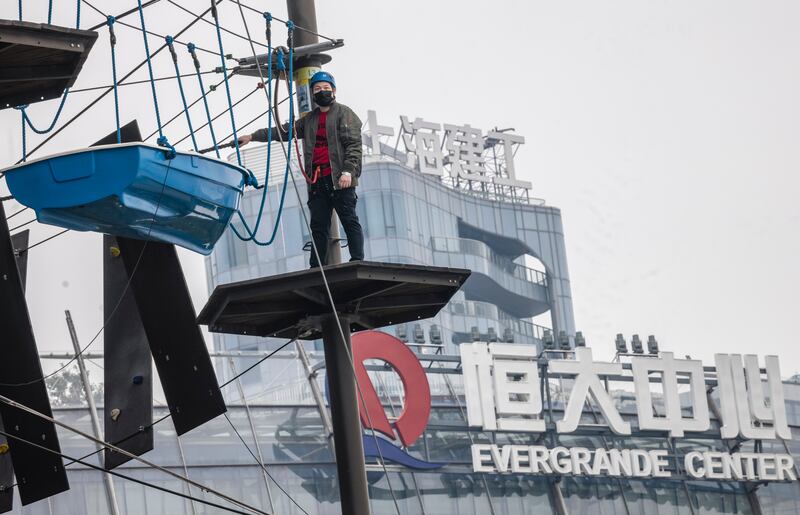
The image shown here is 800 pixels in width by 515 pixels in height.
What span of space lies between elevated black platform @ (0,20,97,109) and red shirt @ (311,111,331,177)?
2.33m

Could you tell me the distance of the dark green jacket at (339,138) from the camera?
14.7m

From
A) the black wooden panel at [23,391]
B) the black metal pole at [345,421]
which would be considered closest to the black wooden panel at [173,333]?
the black wooden panel at [23,391]

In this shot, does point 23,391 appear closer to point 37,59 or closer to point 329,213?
point 329,213

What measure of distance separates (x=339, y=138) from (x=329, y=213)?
79cm

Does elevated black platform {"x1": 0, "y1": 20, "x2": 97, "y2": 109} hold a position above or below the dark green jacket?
above

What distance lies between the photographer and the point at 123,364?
1714 centimetres

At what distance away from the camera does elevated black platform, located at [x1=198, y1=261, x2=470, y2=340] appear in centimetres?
1419

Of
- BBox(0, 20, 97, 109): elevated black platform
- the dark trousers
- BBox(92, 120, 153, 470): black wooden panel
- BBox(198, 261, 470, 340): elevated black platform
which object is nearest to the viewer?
BBox(0, 20, 97, 109): elevated black platform

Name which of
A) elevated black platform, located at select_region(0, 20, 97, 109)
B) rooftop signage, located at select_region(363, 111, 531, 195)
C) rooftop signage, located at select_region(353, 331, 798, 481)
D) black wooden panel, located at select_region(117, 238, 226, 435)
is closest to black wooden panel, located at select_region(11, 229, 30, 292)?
black wooden panel, located at select_region(117, 238, 226, 435)

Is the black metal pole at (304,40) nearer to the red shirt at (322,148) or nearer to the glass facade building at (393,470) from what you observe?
the red shirt at (322,148)

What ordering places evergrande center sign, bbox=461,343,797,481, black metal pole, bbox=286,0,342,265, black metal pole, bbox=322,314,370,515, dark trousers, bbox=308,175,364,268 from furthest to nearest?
evergrande center sign, bbox=461,343,797,481 < black metal pole, bbox=286,0,342,265 < dark trousers, bbox=308,175,364,268 < black metal pole, bbox=322,314,370,515

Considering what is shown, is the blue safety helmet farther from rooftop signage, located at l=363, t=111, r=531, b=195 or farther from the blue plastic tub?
rooftop signage, located at l=363, t=111, r=531, b=195

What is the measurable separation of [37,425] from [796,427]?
27.5 metres

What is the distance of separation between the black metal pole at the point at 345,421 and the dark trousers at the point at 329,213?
0.70 m
